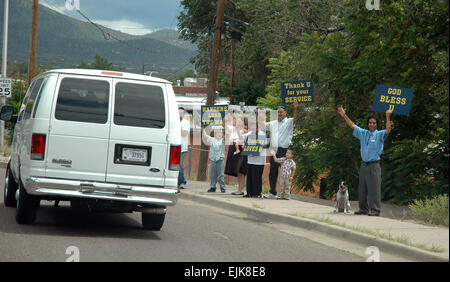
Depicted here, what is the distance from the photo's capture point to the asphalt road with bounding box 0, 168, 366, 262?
8.96 meters

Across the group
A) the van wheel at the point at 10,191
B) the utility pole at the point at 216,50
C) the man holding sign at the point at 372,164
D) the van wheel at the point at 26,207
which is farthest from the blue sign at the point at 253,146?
the utility pole at the point at 216,50

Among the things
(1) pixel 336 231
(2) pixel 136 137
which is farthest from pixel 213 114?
(2) pixel 136 137

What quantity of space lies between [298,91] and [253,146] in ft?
6.19

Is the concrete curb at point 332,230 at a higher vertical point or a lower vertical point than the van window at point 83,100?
lower

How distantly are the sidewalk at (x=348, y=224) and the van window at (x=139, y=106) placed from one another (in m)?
3.45

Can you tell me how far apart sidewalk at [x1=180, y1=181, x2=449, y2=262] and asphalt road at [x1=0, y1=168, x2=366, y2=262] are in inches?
21.8

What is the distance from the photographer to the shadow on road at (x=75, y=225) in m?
10.6

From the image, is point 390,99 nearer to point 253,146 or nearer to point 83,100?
point 253,146

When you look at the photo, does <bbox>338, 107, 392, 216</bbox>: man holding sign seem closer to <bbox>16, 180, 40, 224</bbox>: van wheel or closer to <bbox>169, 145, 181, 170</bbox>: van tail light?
Answer: <bbox>169, 145, 181, 170</bbox>: van tail light

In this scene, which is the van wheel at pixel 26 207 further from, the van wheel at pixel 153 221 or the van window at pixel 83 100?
the van wheel at pixel 153 221

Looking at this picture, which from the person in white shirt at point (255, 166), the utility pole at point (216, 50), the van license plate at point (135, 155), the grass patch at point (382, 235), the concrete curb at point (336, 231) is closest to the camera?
the concrete curb at point (336, 231)

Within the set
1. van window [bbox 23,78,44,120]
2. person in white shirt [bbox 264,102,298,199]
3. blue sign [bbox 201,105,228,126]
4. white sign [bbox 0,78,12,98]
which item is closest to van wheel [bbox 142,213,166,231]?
van window [bbox 23,78,44,120]
